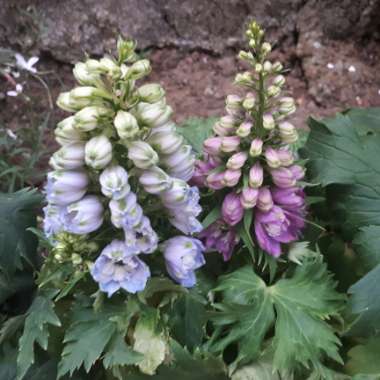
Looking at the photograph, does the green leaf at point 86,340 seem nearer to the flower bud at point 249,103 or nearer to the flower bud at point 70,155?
the flower bud at point 70,155

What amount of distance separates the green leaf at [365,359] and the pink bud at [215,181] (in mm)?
558

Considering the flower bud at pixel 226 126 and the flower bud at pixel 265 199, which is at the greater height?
the flower bud at pixel 226 126

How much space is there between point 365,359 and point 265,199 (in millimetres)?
509

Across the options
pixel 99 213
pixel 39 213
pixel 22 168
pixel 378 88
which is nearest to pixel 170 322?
pixel 99 213

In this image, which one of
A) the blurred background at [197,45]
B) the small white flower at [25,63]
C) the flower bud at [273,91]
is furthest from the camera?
the blurred background at [197,45]

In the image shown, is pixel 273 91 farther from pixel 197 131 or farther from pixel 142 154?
pixel 197 131

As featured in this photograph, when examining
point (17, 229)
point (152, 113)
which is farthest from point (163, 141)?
point (17, 229)

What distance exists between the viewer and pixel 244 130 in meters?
1.58

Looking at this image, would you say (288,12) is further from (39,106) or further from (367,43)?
(39,106)

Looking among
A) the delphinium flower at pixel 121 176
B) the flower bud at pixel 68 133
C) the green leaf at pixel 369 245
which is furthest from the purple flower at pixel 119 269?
the green leaf at pixel 369 245

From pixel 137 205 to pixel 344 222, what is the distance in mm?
708

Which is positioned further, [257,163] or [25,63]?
[25,63]

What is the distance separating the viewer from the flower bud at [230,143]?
1.61 m

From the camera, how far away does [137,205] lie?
4.68 ft
